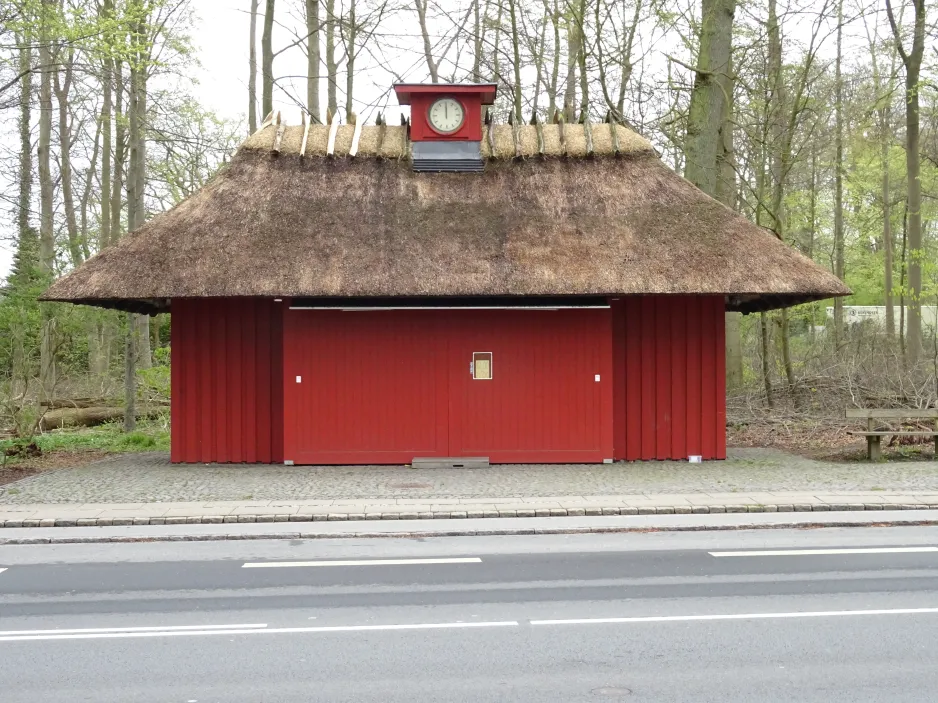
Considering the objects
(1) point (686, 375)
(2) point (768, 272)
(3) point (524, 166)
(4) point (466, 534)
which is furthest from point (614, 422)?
(4) point (466, 534)

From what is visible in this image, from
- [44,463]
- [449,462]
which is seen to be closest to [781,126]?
[449,462]

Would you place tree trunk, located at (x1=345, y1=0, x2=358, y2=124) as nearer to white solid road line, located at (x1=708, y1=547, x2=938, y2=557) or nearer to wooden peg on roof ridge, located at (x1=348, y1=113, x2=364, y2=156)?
wooden peg on roof ridge, located at (x1=348, y1=113, x2=364, y2=156)

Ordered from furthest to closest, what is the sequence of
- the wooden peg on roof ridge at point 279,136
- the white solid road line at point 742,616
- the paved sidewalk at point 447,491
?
the wooden peg on roof ridge at point 279,136 → the paved sidewalk at point 447,491 → the white solid road line at point 742,616

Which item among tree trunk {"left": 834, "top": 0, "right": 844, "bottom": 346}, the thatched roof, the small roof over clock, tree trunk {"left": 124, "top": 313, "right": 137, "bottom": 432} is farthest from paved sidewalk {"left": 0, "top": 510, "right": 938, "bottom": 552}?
tree trunk {"left": 834, "top": 0, "right": 844, "bottom": 346}

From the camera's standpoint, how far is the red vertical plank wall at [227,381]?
16.3 meters

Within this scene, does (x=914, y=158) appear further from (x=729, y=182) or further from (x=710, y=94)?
(x=710, y=94)

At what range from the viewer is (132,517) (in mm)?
11469

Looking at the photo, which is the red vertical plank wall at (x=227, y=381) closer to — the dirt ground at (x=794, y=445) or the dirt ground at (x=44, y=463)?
the dirt ground at (x=44, y=463)

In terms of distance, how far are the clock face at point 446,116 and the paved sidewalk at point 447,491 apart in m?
6.78

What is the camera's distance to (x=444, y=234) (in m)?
15.8

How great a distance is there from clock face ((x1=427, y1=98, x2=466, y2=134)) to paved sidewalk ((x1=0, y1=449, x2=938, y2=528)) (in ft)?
22.3

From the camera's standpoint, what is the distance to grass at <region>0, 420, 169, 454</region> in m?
19.4

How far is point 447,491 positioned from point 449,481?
0.91 m

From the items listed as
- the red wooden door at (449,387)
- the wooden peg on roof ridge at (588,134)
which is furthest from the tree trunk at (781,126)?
the red wooden door at (449,387)
